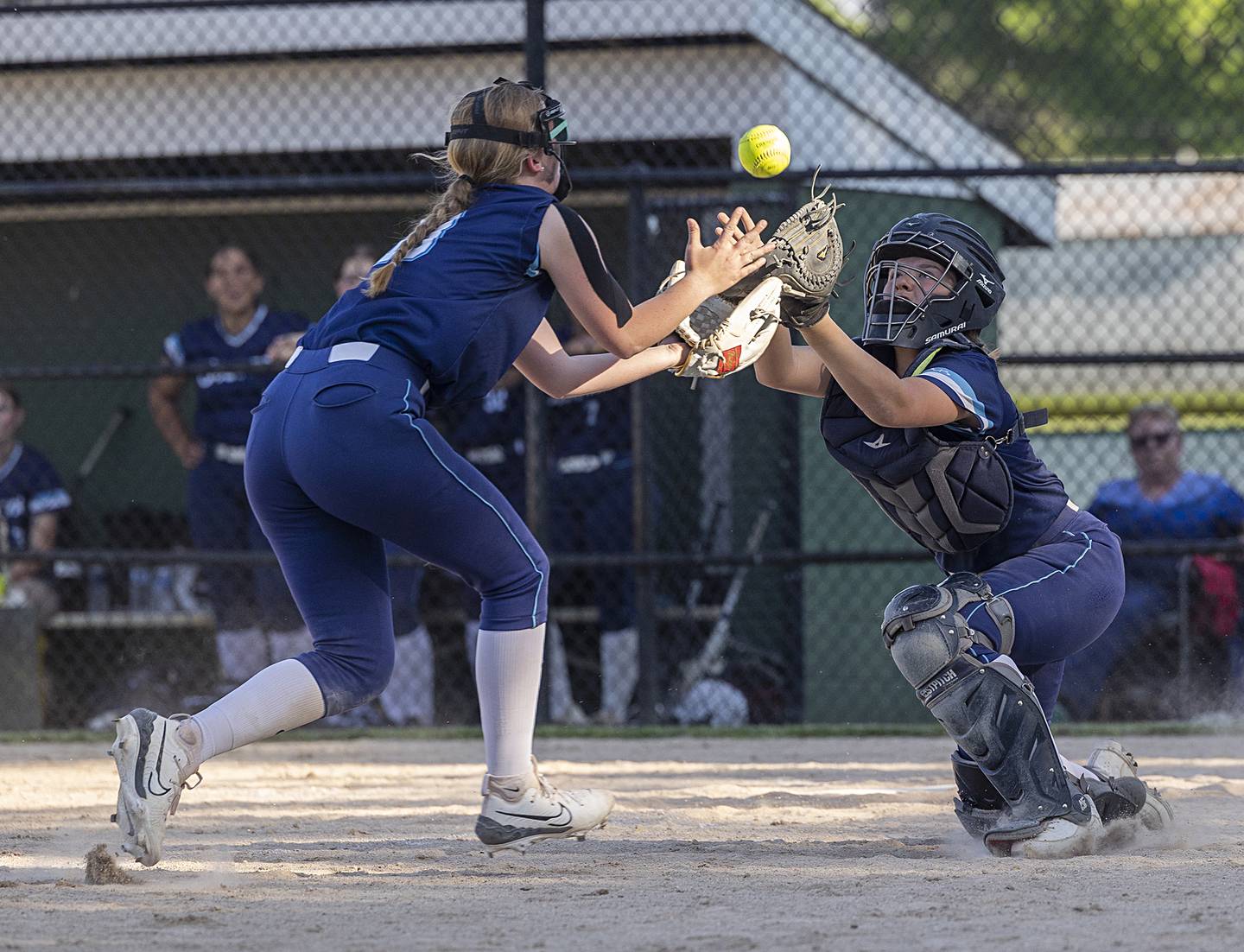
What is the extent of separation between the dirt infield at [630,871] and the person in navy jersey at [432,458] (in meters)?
0.23

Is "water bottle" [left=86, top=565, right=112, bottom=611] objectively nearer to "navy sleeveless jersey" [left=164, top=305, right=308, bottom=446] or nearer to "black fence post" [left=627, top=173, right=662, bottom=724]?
"navy sleeveless jersey" [left=164, top=305, right=308, bottom=446]

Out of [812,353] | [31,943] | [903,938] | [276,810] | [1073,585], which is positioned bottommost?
[276,810]

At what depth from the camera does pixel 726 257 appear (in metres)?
3.34

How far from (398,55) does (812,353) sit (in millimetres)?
4075

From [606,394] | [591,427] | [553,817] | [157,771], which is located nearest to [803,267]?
[553,817]

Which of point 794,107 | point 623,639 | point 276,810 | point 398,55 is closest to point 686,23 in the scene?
point 794,107

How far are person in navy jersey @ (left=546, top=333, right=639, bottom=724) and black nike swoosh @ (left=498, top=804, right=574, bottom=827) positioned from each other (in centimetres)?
319

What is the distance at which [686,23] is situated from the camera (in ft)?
22.7

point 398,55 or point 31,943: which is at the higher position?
point 398,55

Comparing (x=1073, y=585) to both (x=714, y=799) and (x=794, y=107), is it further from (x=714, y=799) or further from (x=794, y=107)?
(x=794, y=107)

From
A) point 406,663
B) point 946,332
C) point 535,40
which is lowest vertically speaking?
point 406,663

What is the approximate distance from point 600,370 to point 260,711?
1.11 m

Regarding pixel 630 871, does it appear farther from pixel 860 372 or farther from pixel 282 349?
pixel 282 349

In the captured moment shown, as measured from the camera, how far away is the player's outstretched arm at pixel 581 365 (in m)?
3.54
